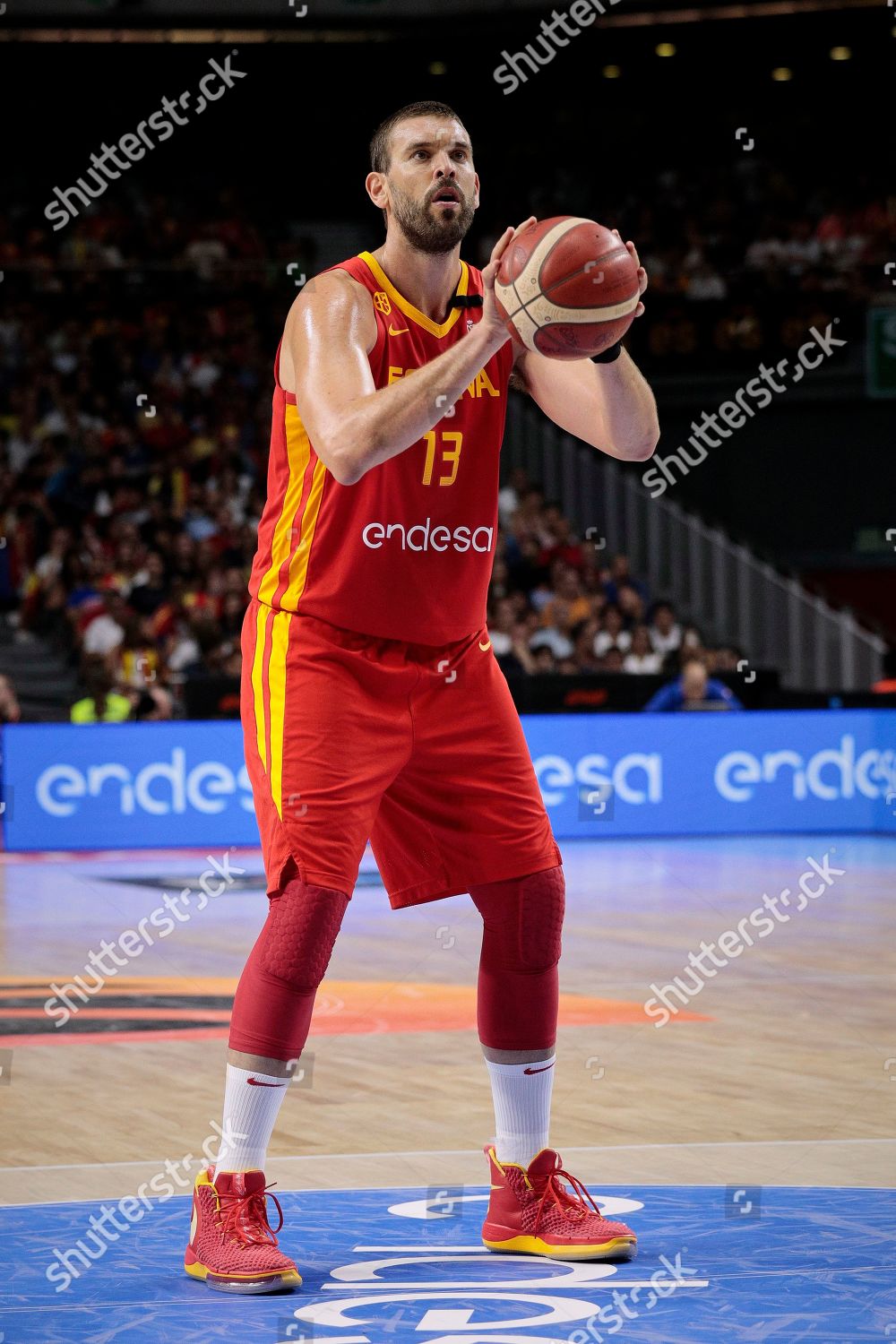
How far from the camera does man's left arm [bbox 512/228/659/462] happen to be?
3771 millimetres

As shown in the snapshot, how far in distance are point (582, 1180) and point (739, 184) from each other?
62.2 ft

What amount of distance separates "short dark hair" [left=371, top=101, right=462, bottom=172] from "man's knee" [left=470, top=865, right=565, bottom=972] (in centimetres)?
149

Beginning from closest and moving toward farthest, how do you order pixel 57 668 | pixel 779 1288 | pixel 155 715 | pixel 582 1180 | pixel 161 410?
pixel 779 1288 < pixel 582 1180 < pixel 155 715 < pixel 57 668 < pixel 161 410

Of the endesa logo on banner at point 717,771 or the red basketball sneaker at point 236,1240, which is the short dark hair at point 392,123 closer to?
the red basketball sneaker at point 236,1240

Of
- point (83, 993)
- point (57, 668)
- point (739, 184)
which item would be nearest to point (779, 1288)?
point (83, 993)

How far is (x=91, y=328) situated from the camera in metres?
19.3

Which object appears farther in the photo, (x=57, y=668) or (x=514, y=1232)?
(x=57, y=668)

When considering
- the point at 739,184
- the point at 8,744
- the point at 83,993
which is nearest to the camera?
the point at 83,993

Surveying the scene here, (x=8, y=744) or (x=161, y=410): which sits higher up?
(x=161, y=410)

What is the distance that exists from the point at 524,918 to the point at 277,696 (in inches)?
27.1

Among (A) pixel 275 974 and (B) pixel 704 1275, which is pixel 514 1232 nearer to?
(B) pixel 704 1275

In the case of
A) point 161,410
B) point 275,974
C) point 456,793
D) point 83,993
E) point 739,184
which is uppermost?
point 739,184

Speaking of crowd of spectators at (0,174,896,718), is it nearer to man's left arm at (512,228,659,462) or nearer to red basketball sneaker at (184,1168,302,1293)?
man's left arm at (512,228,659,462)

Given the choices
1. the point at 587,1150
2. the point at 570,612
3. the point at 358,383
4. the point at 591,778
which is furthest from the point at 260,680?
the point at 570,612
